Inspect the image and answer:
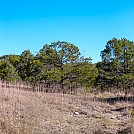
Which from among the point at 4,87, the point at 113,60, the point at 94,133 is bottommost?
the point at 94,133

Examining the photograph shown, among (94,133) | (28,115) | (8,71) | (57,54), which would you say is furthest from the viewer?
(57,54)

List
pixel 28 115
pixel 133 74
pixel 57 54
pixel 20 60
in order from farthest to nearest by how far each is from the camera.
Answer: pixel 20 60
pixel 57 54
pixel 133 74
pixel 28 115

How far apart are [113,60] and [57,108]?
26.8ft

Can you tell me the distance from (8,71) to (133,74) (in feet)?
29.2

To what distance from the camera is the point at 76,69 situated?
1828 cm

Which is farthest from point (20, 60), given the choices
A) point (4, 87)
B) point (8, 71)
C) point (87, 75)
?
point (4, 87)

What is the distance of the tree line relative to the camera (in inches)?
629

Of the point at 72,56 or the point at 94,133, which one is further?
the point at 72,56

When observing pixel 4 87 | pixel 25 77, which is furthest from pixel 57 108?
pixel 25 77

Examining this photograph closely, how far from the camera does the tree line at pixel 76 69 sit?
1598cm

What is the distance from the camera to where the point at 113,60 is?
16.1 metres

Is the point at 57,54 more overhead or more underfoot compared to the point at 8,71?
more overhead

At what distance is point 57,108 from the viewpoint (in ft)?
29.4

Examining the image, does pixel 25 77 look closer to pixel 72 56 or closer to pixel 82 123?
pixel 72 56
